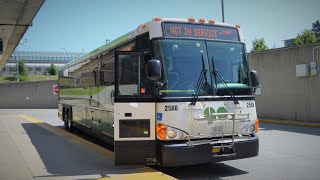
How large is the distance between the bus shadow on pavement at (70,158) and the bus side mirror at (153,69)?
7.52 ft

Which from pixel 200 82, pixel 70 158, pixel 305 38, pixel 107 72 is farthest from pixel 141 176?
pixel 305 38

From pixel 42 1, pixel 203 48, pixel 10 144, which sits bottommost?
pixel 10 144

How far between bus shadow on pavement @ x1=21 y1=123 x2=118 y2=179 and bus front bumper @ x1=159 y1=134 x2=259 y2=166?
1398 millimetres

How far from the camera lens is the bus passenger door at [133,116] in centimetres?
780

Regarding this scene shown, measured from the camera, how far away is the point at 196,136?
7754mm

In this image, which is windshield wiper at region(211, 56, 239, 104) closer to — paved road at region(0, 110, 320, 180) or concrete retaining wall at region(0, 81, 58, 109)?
paved road at region(0, 110, 320, 180)

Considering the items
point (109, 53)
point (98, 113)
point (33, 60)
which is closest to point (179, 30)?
point (109, 53)

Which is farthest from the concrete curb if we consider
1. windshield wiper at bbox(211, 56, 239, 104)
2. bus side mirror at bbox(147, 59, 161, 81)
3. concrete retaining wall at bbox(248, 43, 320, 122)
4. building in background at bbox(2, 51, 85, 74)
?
building in background at bbox(2, 51, 85, 74)

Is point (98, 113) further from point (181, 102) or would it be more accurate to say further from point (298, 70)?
point (298, 70)

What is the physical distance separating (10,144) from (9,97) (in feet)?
113

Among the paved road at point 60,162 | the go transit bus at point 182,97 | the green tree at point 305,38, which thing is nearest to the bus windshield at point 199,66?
the go transit bus at point 182,97

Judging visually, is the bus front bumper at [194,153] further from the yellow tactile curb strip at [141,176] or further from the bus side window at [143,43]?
the bus side window at [143,43]

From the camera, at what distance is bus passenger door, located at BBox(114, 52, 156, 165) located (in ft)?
25.6

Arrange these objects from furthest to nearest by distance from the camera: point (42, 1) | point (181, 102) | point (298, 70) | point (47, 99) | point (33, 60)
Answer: point (33, 60) < point (47, 99) < point (298, 70) < point (42, 1) < point (181, 102)
